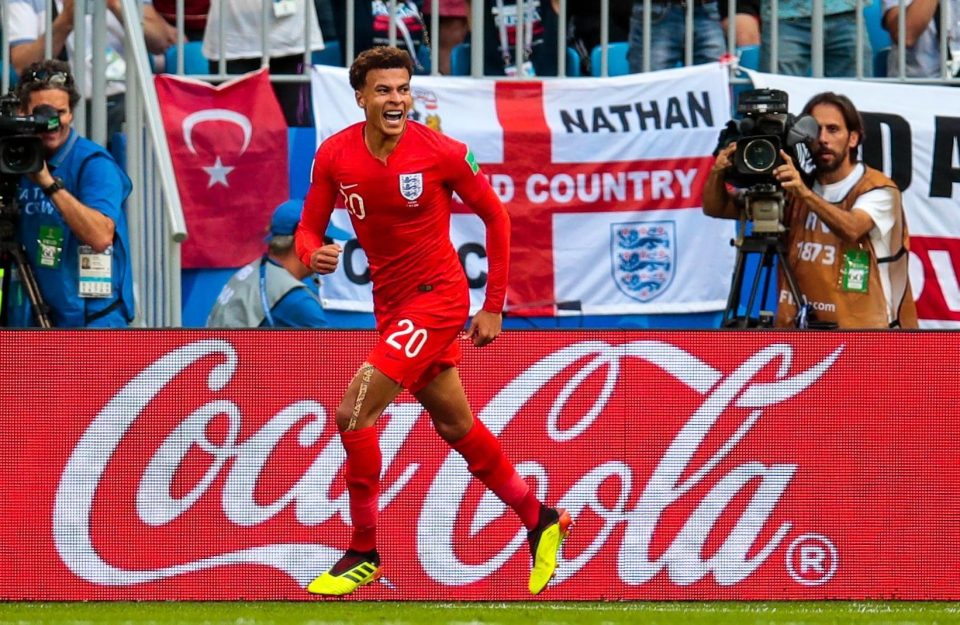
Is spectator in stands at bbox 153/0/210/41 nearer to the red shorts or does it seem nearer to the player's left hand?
the red shorts

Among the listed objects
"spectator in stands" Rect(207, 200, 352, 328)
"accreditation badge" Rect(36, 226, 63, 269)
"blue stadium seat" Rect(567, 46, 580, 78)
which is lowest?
"spectator in stands" Rect(207, 200, 352, 328)

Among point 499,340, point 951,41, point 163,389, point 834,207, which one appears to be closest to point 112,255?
point 163,389

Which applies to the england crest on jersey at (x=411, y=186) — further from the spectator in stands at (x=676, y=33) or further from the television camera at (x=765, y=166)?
the spectator in stands at (x=676, y=33)

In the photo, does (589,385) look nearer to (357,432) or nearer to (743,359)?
(743,359)

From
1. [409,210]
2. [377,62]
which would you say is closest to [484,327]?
[409,210]

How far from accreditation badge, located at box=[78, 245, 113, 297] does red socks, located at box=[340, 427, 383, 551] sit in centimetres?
239

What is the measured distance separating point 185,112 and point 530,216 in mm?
2125

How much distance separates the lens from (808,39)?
35.7 ft

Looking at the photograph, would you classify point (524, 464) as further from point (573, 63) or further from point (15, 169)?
point (573, 63)

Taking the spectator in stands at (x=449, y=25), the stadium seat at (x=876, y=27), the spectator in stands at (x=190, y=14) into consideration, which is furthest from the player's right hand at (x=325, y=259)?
the stadium seat at (x=876, y=27)

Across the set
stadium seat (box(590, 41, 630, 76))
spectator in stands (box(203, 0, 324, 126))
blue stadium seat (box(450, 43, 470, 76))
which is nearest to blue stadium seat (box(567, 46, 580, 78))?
stadium seat (box(590, 41, 630, 76))

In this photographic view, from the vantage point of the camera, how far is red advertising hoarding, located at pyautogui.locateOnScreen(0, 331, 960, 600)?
7.93 meters

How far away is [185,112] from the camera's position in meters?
10.4

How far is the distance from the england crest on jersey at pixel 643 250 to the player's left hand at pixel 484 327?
3347 mm
